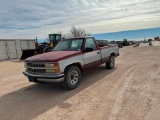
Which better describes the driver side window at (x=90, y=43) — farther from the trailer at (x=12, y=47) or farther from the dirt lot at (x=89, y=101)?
the trailer at (x=12, y=47)

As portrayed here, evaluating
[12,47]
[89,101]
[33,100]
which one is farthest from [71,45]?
[12,47]

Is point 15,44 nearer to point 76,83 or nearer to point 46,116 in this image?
point 76,83

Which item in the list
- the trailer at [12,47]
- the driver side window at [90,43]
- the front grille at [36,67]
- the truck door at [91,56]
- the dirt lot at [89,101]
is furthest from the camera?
the trailer at [12,47]

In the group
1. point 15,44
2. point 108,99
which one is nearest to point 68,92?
point 108,99

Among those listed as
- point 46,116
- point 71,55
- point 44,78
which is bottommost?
point 46,116


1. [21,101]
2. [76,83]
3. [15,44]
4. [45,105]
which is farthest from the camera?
[15,44]

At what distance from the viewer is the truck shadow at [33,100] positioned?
4060 mm

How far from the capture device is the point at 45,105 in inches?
175

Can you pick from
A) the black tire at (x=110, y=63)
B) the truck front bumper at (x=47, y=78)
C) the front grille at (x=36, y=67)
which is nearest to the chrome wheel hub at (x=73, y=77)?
the truck front bumper at (x=47, y=78)

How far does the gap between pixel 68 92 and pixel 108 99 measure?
148 cm

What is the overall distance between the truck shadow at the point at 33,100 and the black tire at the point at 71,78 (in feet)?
0.60

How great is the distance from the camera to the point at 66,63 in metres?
5.23

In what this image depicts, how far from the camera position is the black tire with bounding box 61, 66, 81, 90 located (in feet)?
17.4

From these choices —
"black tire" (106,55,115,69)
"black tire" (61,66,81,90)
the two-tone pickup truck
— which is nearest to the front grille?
the two-tone pickup truck
